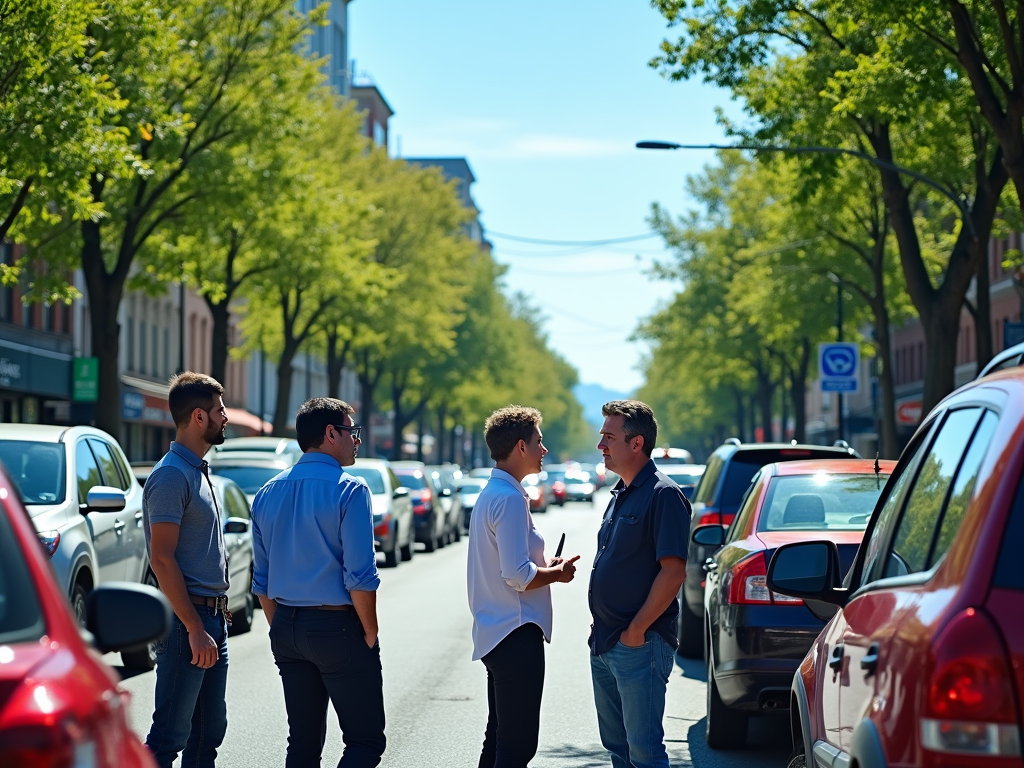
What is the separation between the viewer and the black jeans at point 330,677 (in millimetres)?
6270

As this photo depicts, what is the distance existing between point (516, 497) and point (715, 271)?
176ft

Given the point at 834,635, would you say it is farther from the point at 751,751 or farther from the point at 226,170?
the point at 226,170

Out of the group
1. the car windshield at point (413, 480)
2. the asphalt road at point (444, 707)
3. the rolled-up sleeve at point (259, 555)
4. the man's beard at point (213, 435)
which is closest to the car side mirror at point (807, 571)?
the rolled-up sleeve at point (259, 555)

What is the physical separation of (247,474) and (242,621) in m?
5.44

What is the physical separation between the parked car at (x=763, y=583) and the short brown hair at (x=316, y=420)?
3075 mm

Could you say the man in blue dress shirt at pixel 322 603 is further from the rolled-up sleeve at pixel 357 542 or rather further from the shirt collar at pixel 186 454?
the shirt collar at pixel 186 454

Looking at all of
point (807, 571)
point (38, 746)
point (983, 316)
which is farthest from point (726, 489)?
point (983, 316)

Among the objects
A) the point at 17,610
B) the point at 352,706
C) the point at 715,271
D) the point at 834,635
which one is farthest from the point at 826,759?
the point at 715,271

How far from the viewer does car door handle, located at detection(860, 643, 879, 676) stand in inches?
153

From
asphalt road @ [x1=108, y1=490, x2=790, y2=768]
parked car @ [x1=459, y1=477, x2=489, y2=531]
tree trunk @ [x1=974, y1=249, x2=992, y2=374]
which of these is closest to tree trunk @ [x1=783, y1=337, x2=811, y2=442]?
parked car @ [x1=459, y1=477, x2=489, y2=531]

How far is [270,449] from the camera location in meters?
26.0

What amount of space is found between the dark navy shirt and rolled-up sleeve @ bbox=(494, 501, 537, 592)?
10.6 inches

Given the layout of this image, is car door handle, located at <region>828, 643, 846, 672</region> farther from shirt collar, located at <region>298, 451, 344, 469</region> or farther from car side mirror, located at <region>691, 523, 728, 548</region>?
car side mirror, located at <region>691, 523, 728, 548</region>

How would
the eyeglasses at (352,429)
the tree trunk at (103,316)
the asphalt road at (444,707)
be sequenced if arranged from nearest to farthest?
the eyeglasses at (352,429), the asphalt road at (444,707), the tree trunk at (103,316)
